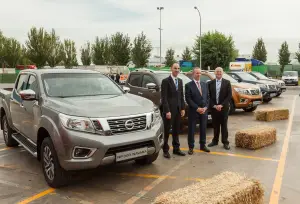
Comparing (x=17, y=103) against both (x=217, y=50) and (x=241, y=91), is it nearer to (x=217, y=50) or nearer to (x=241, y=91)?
(x=241, y=91)

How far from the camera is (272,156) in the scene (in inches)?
244

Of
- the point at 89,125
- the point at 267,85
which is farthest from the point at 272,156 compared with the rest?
the point at 267,85

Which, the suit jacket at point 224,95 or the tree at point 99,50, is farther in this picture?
the tree at point 99,50

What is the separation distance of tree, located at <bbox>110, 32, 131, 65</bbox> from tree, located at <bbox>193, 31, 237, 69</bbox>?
10.3 m

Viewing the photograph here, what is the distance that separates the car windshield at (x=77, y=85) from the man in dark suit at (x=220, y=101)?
2321 mm

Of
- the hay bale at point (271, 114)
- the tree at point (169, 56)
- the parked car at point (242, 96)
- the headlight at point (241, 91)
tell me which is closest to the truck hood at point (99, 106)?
the hay bale at point (271, 114)

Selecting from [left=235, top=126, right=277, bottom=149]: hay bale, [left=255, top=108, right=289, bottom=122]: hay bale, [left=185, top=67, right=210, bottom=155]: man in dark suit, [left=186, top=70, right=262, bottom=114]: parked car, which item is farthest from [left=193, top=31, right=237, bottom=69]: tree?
[left=185, top=67, right=210, bottom=155]: man in dark suit

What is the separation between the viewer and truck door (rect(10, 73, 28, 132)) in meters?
5.93

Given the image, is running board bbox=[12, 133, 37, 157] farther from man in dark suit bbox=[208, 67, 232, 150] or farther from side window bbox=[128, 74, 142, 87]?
side window bbox=[128, 74, 142, 87]

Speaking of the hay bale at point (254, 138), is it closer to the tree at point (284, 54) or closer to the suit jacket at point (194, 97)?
the suit jacket at point (194, 97)

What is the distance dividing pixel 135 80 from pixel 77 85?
14.6ft

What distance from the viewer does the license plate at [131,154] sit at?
14.3ft

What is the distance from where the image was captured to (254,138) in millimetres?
6723

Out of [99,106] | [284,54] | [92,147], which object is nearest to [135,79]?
[99,106]
